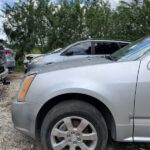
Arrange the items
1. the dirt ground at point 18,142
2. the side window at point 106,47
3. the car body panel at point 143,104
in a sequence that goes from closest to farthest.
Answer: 1. the car body panel at point 143,104
2. the dirt ground at point 18,142
3. the side window at point 106,47

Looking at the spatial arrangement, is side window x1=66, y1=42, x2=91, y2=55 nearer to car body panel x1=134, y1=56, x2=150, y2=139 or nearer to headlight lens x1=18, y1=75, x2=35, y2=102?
headlight lens x1=18, y1=75, x2=35, y2=102

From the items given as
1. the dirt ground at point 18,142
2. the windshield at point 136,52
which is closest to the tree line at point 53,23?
the dirt ground at point 18,142

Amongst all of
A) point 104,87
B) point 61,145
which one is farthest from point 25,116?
point 104,87

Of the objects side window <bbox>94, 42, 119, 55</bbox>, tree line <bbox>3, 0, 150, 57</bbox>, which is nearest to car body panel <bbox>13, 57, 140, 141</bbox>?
side window <bbox>94, 42, 119, 55</bbox>

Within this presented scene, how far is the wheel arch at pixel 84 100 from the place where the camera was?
13.4ft

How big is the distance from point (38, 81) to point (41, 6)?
42.9 feet

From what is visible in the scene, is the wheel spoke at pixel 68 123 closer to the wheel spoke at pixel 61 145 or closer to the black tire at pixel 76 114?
the black tire at pixel 76 114

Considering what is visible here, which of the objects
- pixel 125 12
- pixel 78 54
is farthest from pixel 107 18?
pixel 78 54

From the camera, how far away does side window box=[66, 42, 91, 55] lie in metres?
11.1

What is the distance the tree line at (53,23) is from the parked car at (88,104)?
12.3 metres

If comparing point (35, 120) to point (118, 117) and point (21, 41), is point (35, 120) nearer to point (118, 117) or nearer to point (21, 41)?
point (118, 117)

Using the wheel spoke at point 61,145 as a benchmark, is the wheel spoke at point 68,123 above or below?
above

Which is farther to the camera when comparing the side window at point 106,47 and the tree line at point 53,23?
the tree line at point 53,23

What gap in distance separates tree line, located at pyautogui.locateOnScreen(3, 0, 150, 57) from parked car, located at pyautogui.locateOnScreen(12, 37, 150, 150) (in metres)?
12.3
